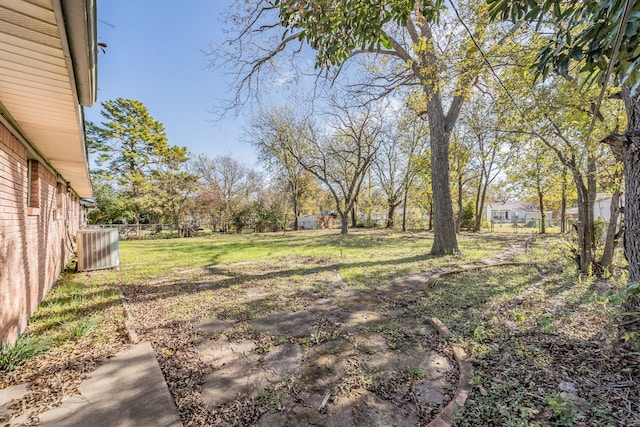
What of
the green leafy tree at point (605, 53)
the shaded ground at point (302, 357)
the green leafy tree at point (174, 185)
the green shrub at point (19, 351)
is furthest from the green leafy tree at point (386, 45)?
the green leafy tree at point (174, 185)

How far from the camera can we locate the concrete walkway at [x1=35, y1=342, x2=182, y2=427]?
1.71 metres

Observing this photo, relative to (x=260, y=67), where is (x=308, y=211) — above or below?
below

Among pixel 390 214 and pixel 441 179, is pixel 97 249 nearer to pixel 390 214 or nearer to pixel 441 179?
pixel 441 179

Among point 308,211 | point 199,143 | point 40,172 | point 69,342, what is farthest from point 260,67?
point 308,211

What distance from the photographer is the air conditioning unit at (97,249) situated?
6078 millimetres

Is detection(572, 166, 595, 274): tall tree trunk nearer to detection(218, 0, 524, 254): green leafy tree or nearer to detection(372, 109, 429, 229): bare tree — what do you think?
detection(218, 0, 524, 254): green leafy tree

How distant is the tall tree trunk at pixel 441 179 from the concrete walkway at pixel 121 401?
7.33m

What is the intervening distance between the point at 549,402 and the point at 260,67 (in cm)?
755

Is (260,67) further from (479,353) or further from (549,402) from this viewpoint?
(549,402)

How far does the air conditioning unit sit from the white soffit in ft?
10.3

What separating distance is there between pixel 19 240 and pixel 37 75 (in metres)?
2.29

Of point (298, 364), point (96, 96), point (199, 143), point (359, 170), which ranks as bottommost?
point (298, 364)

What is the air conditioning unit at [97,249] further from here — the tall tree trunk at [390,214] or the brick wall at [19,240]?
the tall tree trunk at [390,214]

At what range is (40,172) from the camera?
14.0 feet
